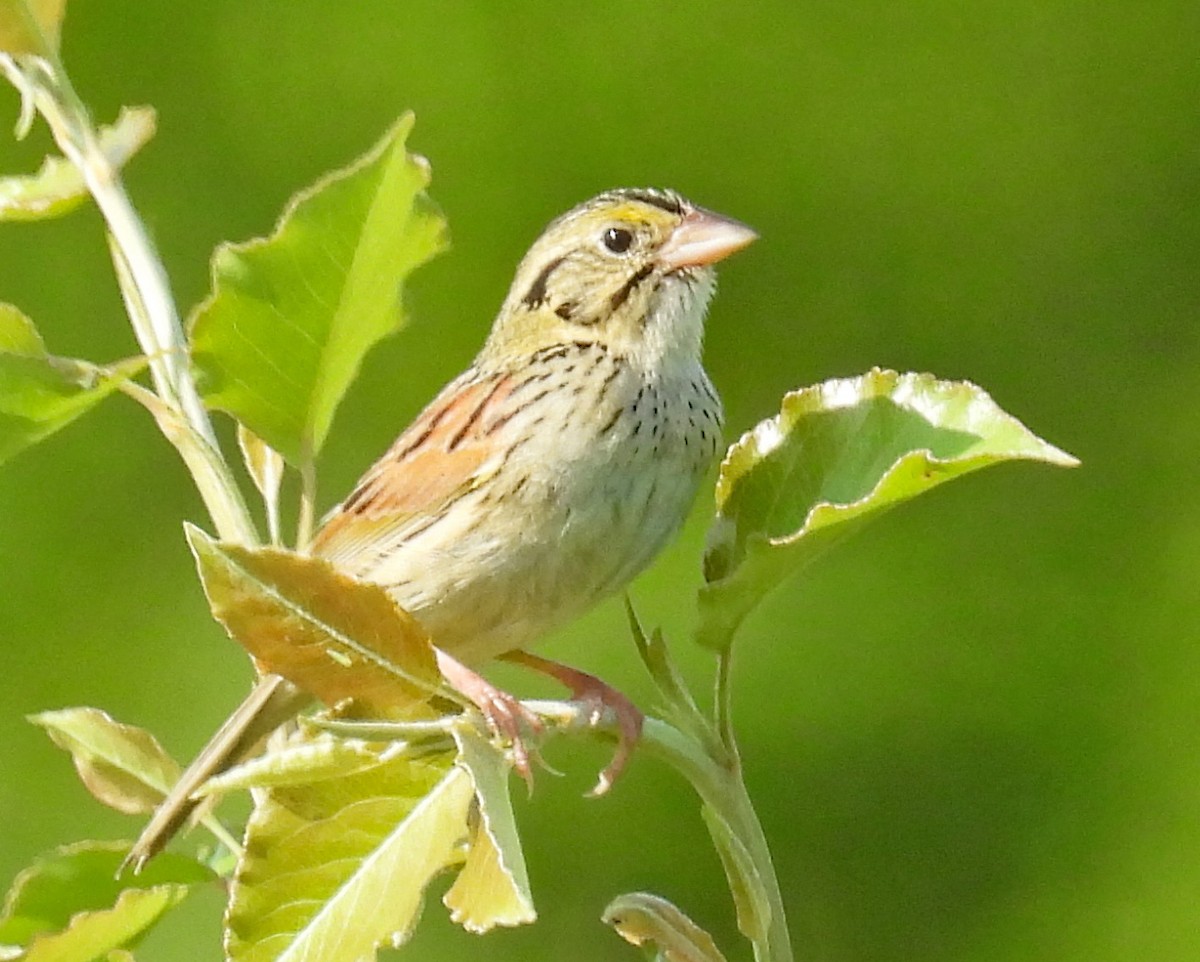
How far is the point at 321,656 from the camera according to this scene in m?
0.61

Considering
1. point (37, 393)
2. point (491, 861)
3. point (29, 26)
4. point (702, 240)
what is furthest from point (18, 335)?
point (702, 240)

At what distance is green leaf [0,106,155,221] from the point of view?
0.83 metres

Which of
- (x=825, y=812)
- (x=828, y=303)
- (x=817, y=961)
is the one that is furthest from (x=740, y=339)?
(x=817, y=961)

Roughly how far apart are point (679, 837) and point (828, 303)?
671mm

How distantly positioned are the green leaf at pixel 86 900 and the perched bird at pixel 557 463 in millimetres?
151

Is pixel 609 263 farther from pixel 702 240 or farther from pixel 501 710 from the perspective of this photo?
pixel 501 710

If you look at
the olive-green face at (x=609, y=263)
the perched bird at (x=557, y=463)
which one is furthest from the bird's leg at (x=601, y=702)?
the olive-green face at (x=609, y=263)

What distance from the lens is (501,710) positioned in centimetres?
84

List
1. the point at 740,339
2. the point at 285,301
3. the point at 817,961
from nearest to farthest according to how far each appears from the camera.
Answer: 1. the point at 285,301
2. the point at 817,961
3. the point at 740,339

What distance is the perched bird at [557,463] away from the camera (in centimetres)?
103

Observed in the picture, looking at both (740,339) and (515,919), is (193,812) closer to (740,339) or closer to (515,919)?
(515,919)

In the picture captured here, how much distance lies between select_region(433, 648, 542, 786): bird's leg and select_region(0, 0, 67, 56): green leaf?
337mm

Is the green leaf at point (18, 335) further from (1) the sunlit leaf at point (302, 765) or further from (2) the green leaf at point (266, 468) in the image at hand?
(1) the sunlit leaf at point (302, 765)

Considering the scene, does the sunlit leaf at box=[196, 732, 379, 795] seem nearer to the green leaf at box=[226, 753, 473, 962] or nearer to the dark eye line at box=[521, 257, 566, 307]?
the green leaf at box=[226, 753, 473, 962]
